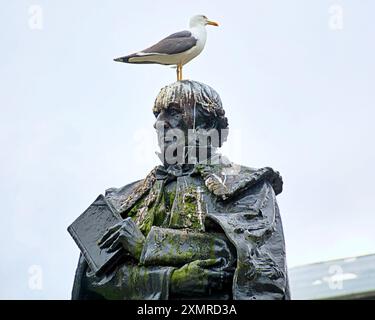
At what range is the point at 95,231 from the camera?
11.2 metres

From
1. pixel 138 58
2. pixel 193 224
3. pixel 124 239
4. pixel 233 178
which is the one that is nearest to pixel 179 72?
pixel 138 58

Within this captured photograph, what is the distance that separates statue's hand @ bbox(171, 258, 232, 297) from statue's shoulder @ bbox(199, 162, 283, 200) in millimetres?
778

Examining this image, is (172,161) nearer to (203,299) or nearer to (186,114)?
(186,114)

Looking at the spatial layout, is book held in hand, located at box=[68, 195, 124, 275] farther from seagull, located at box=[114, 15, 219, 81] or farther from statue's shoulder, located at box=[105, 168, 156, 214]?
seagull, located at box=[114, 15, 219, 81]

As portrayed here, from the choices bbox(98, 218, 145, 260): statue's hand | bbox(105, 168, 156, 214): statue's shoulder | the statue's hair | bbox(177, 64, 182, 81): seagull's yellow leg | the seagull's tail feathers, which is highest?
the seagull's tail feathers

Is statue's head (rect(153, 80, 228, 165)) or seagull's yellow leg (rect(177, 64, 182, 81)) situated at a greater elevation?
seagull's yellow leg (rect(177, 64, 182, 81))

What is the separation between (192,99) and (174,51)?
2.91 ft

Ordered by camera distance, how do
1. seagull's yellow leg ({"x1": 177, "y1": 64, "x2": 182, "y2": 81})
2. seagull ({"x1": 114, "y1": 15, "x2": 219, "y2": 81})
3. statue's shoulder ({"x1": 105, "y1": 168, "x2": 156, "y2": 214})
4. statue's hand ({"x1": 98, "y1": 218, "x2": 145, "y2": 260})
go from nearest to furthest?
statue's hand ({"x1": 98, "y1": 218, "x2": 145, "y2": 260}), statue's shoulder ({"x1": 105, "y1": 168, "x2": 156, "y2": 214}), seagull's yellow leg ({"x1": 177, "y1": 64, "x2": 182, "y2": 81}), seagull ({"x1": 114, "y1": 15, "x2": 219, "y2": 81})

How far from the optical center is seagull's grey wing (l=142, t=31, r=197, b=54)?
12367 mm

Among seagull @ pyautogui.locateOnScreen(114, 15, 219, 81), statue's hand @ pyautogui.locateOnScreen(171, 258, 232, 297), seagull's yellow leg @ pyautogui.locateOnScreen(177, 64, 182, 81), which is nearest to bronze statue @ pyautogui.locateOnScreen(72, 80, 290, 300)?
statue's hand @ pyautogui.locateOnScreen(171, 258, 232, 297)

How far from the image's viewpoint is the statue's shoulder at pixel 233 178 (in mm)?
11250

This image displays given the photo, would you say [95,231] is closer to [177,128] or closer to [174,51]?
[177,128]

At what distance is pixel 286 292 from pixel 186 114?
177cm

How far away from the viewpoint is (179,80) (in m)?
11.9
